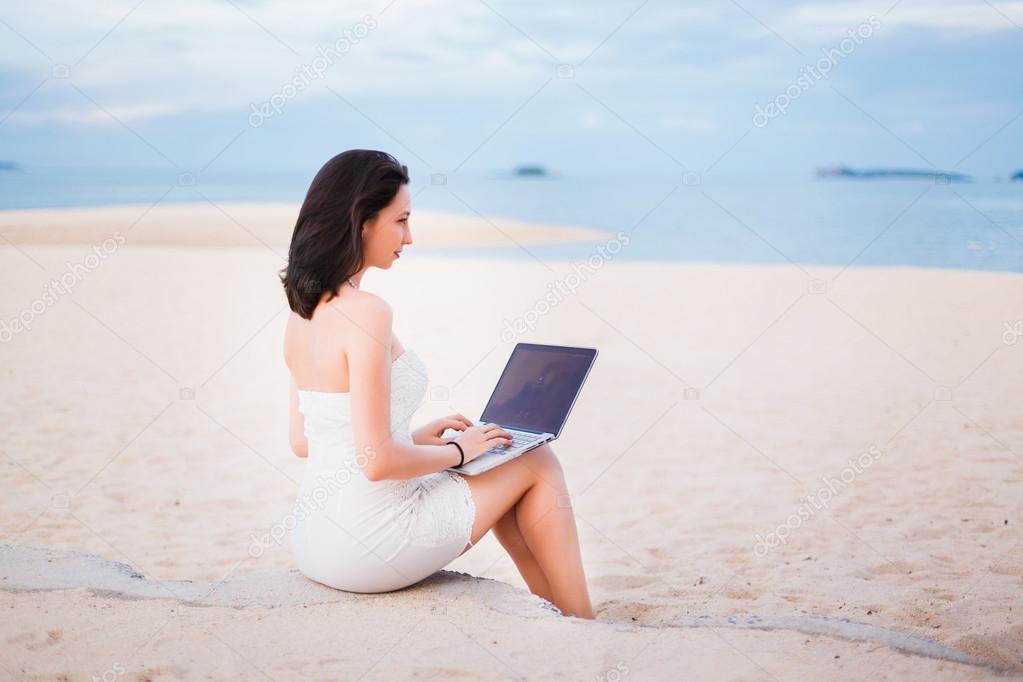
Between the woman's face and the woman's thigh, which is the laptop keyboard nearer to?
the woman's thigh

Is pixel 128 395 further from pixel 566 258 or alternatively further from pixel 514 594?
pixel 566 258

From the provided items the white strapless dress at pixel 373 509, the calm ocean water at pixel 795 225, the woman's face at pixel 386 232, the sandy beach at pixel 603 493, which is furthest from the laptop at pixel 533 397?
the calm ocean water at pixel 795 225

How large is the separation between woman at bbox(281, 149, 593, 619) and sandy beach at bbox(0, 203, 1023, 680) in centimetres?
19

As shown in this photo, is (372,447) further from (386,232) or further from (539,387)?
(539,387)

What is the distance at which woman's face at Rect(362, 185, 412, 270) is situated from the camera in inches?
120

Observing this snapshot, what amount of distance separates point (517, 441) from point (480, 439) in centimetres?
18

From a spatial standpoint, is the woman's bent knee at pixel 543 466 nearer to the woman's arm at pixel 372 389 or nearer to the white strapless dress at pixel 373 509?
the white strapless dress at pixel 373 509

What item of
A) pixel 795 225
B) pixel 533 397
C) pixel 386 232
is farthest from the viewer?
pixel 795 225

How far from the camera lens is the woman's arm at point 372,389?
111 inches

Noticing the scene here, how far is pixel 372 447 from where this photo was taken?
2818 mm

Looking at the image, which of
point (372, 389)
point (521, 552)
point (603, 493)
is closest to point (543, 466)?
point (521, 552)

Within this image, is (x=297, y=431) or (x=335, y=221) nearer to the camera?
(x=335, y=221)

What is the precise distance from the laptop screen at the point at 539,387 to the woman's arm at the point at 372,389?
67 cm

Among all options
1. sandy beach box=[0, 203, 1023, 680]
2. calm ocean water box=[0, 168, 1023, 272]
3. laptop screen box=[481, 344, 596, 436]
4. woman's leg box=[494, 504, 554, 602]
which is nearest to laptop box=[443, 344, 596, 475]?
laptop screen box=[481, 344, 596, 436]
